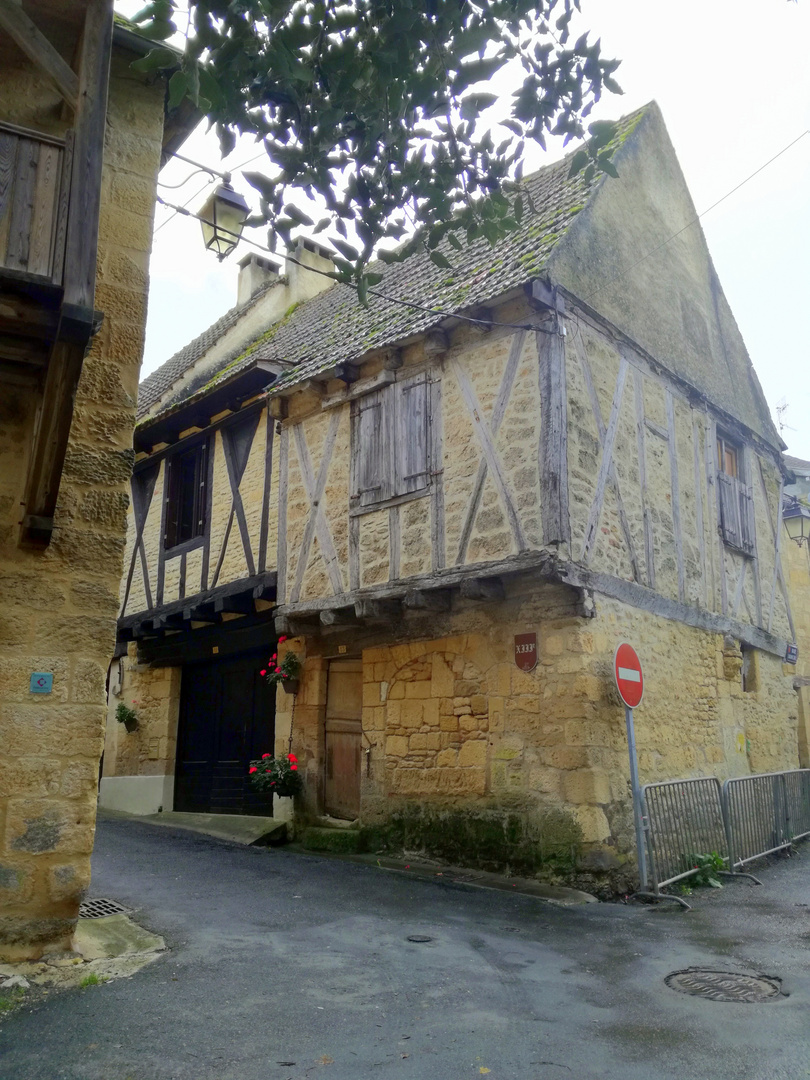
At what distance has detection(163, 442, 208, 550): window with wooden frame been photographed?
11742 millimetres

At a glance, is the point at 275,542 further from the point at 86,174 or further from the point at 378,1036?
the point at 378,1036

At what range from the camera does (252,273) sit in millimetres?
16422

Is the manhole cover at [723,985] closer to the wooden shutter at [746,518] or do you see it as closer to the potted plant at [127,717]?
the wooden shutter at [746,518]

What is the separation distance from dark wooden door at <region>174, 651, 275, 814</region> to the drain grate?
4673 mm

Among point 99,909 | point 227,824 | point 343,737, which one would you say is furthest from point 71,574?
point 227,824

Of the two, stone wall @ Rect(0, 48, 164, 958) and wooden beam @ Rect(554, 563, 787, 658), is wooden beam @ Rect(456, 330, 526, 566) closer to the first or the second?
wooden beam @ Rect(554, 563, 787, 658)

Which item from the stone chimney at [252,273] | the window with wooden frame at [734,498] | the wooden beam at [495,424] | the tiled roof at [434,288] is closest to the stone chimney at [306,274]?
the stone chimney at [252,273]

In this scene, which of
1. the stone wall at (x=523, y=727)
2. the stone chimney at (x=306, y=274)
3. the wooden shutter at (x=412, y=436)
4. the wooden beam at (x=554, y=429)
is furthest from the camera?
the stone chimney at (x=306, y=274)

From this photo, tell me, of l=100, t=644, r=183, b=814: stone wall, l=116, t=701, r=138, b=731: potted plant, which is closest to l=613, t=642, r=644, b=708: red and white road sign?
l=100, t=644, r=183, b=814: stone wall

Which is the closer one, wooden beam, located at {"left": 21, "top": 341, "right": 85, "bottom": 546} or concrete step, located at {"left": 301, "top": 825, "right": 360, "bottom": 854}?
wooden beam, located at {"left": 21, "top": 341, "right": 85, "bottom": 546}

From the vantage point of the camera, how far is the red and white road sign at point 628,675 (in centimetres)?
707

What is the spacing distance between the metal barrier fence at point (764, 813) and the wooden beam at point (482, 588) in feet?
9.03

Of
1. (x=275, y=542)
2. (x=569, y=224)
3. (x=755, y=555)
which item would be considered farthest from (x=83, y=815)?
(x=755, y=555)

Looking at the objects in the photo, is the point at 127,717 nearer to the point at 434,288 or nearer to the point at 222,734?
the point at 222,734
